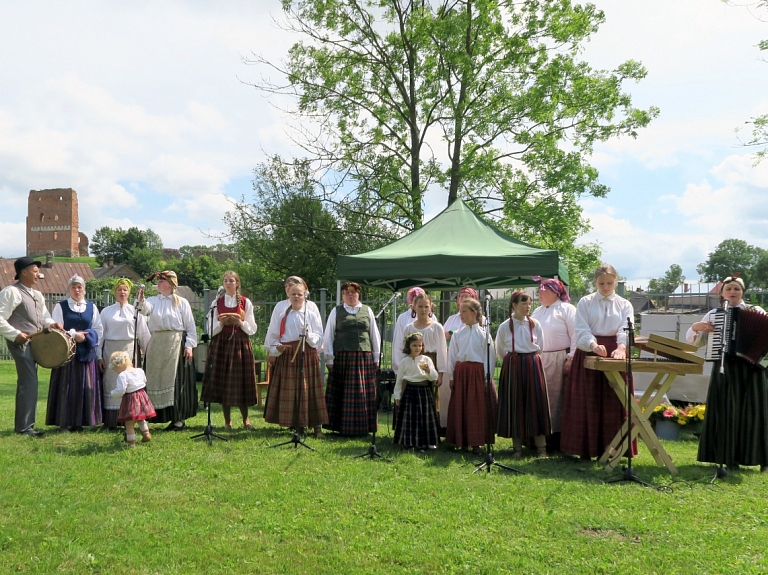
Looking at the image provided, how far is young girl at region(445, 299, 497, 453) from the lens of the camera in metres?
6.04

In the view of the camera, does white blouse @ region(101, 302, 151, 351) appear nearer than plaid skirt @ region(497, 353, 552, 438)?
No

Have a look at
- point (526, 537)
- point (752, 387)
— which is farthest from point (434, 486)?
point (752, 387)

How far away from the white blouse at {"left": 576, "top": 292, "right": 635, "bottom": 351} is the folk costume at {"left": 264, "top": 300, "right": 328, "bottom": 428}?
261 cm

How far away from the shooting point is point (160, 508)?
4.28 m

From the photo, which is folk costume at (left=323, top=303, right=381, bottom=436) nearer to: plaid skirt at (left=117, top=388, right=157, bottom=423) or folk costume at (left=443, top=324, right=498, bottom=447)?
folk costume at (left=443, top=324, right=498, bottom=447)

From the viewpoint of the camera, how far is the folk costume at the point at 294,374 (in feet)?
21.7

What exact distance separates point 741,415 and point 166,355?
5.50 m

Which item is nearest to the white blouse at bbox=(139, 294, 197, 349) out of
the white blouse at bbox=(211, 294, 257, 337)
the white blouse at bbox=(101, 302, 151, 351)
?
the white blouse at bbox=(101, 302, 151, 351)

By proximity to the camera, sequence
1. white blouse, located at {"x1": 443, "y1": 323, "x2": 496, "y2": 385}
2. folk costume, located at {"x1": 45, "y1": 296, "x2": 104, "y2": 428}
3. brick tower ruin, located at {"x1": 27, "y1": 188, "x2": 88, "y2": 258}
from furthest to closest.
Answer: brick tower ruin, located at {"x1": 27, "y1": 188, "x2": 88, "y2": 258}
folk costume, located at {"x1": 45, "y1": 296, "x2": 104, "y2": 428}
white blouse, located at {"x1": 443, "y1": 323, "x2": 496, "y2": 385}

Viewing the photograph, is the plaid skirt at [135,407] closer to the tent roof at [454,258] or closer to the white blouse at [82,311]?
the white blouse at [82,311]

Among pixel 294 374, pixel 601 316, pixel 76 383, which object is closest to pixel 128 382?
pixel 76 383

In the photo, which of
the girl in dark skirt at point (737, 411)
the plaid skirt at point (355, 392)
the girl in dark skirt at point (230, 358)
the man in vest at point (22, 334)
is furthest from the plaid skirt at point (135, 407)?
the girl in dark skirt at point (737, 411)

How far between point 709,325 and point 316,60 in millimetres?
13326

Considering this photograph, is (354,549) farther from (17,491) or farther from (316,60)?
(316,60)
